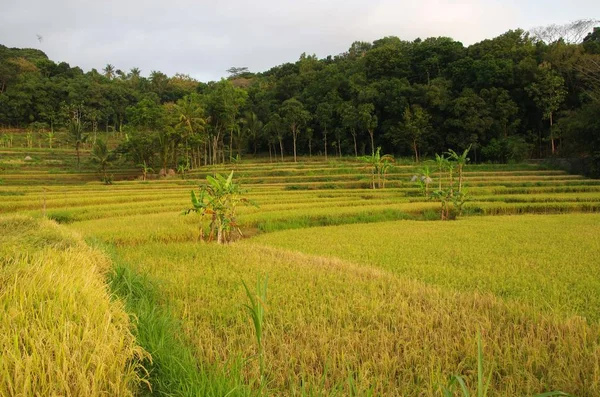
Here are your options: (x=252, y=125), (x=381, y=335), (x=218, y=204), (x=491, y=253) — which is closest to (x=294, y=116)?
(x=252, y=125)

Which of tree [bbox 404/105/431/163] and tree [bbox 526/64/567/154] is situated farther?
tree [bbox 404/105/431/163]

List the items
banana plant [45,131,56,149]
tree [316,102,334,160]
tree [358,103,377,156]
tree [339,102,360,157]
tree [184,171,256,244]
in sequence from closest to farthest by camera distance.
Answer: tree [184,171,256,244]
tree [358,103,377,156]
tree [339,102,360,157]
tree [316,102,334,160]
banana plant [45,131,56,149]

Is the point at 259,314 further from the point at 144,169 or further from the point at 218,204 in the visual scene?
the point at 144,169

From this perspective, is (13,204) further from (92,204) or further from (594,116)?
(594,116)

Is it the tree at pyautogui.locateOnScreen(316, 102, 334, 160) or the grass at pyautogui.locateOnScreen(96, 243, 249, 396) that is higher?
the tree at pyautogui.locateOnScreen(316, 102, 334, 160)

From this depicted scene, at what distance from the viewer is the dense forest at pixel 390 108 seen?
30812mm

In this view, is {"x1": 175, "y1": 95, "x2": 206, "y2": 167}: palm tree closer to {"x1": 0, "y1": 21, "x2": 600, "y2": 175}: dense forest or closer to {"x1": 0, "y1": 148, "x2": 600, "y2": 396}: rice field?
{"x1": 0, "y1": 21, "x2": 600, "y2": 175}: dense forest

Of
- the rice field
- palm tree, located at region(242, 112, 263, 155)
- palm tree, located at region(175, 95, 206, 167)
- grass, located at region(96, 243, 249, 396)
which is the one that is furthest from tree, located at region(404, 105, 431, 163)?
grass, located at region(96, 243, 249, 396)

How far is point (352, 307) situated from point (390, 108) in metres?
36.2

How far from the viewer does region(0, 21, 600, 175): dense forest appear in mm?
30812

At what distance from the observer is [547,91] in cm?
3053

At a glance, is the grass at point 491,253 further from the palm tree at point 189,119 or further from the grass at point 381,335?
the palm tree at point 189,119

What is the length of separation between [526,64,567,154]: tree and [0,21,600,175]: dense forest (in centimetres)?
8

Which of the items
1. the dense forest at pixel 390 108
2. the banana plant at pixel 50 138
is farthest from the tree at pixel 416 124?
the banana plant at pixel 50 138
